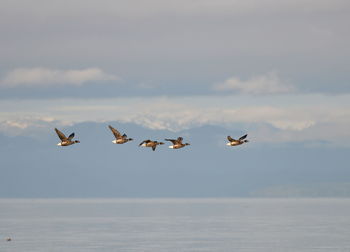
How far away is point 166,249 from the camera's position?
7697 inches

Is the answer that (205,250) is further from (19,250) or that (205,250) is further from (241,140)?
(241,140)

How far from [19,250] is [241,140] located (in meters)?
85.4

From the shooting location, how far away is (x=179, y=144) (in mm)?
121875

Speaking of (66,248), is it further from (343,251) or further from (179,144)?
(179,144)

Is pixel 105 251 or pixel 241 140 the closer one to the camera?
pixel 241 140

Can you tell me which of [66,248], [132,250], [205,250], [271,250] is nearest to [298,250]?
[271,250]

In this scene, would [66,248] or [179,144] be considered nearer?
[179,144]

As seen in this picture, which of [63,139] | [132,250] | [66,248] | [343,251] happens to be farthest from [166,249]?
[63,139]

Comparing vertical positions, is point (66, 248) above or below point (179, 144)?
above

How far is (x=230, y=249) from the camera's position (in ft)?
648

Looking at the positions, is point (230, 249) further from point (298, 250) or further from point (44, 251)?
point (44, 251)

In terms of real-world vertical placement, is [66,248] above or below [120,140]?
above

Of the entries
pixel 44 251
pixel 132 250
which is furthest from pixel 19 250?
pixel 132 250

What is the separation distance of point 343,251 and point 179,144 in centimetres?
7893
